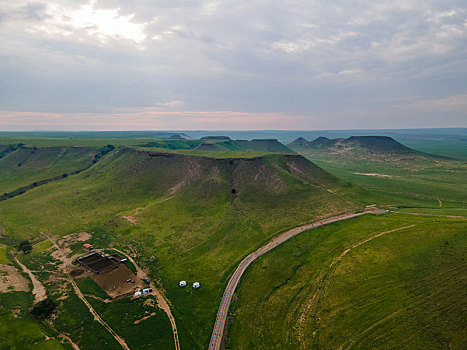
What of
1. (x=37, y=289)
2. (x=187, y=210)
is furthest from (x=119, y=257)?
(x=187, y=210)

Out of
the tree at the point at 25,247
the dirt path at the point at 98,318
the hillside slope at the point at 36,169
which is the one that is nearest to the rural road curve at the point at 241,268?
the dirt path at the point at 98,318

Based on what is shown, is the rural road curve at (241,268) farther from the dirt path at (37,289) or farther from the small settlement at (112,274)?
the dirt path at (37,289)

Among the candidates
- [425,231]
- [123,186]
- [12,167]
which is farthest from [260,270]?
[12,167]

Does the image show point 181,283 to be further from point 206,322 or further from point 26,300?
point 26,300

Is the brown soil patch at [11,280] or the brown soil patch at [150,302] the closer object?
the brown soil patch at [150,302]

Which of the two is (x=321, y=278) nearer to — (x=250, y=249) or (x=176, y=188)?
(x=250, y=249)

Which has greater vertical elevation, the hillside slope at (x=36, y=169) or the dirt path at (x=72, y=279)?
the hillside slope at (x=36, y=169)

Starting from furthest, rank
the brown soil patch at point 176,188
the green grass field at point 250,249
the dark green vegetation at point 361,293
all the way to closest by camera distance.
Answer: the brown soil patch at point 176,188 → the green grass field at point 250,249 → the dark green vegetation at point 361,293
